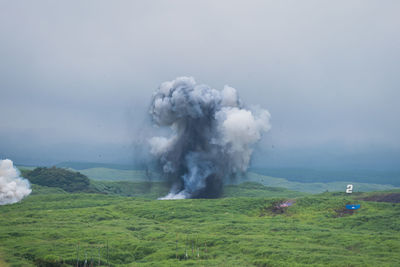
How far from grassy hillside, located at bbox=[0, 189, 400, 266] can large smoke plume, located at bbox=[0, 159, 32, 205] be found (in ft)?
16.1

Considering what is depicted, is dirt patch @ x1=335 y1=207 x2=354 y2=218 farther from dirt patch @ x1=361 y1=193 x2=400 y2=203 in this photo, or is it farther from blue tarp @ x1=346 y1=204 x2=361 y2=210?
dirt patch @ x1=361 y1=193 x2=400 y2=203

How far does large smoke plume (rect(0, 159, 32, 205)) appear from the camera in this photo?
424 feet

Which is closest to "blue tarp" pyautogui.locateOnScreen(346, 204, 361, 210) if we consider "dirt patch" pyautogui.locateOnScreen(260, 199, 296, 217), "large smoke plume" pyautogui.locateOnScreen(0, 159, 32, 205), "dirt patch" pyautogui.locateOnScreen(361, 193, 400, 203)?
"dirt patch" pyautogui.locateOnScreen(361, 193, 400, 203)

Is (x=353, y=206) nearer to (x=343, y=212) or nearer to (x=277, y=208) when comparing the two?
(x=343, y=212)

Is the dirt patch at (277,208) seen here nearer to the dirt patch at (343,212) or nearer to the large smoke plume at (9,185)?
the dirt patch at (343,212)

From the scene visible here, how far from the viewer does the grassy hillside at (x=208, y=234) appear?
69.4 metres

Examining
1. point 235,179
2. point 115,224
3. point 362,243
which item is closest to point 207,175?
point 235,179

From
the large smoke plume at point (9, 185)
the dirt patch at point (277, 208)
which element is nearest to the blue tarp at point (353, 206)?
the dirt patch at point (277, 208)

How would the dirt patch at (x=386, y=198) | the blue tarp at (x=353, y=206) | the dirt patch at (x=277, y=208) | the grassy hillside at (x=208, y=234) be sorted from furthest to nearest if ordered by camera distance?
the dirt patch at (x=277, y=208)
the dirt patch at (x=386, y=198)
the blue tarp at (x=353, y=206)
the grassy hillside at (x=208, y=234)

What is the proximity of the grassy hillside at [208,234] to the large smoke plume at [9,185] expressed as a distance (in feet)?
16.1

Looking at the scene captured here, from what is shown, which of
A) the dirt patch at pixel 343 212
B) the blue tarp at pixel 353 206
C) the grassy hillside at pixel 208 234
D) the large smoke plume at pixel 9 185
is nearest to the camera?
the grassy hillside at pixel 208 234

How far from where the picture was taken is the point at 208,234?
291 ft

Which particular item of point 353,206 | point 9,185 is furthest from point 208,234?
point 9,185

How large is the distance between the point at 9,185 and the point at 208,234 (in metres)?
80.3
